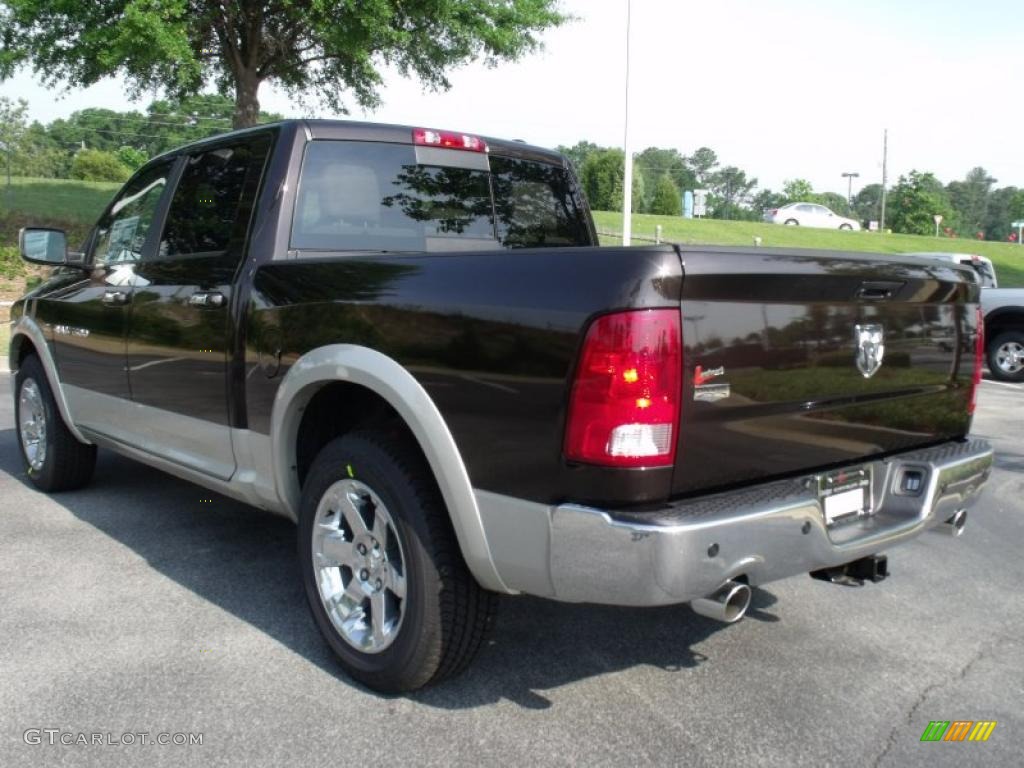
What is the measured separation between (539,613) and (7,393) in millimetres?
7906

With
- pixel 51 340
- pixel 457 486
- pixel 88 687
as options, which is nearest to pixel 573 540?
pixel 457 486

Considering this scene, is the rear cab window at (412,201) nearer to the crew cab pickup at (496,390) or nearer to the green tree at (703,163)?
the crew cab pickup at (496,390)

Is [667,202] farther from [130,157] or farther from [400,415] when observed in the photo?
[400,415]

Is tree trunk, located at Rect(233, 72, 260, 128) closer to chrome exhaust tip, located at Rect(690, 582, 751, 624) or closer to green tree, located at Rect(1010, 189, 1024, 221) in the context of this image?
chrome exhaust tip, located at Rect(690, 582, 751, 624)

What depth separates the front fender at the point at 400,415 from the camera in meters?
2.72

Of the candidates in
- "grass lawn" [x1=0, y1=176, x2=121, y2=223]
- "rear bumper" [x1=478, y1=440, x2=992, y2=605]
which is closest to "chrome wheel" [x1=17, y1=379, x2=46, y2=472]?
"rear bumper" [x1=478, y1=440, x2=992, y2=605]

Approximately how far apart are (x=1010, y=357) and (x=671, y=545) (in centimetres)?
1329

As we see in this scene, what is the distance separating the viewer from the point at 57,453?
5402mm

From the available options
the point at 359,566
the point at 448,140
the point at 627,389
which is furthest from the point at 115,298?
the point at 627,389

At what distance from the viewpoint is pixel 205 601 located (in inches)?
155

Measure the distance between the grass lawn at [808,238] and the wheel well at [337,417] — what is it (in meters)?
29.3

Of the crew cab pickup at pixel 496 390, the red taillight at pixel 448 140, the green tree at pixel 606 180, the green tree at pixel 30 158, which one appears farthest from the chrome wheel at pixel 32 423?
the green tree at pixel 606 180

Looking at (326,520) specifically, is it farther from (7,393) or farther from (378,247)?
(7,393)

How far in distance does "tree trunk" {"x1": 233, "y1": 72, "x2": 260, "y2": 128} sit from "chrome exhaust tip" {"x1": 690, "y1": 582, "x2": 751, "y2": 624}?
1996cm
